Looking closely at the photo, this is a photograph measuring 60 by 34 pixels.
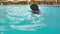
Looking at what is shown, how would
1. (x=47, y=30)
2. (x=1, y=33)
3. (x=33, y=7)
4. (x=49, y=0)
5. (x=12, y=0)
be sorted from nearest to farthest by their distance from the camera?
(x=1, y=33)
(x=47, y=30)
(x=33, y=7)
(x=49, y=0)
(x=12, y=0)

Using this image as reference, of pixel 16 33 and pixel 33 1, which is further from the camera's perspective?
pixel 33 1

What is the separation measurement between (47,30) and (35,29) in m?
0.43

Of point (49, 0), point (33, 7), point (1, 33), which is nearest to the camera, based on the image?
point (1, 33)

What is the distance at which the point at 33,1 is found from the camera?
2172 cm

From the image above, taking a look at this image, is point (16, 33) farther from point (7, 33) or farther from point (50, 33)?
point (50, 33)

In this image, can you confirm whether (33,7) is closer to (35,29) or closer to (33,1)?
(35,29)

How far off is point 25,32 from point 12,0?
1762 centimetres

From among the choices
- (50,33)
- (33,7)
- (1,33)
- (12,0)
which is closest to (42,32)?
(50,33)

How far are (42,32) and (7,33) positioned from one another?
44.8 inches

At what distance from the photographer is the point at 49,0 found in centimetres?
2078

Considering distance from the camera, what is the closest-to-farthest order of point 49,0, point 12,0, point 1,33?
point 1,33 < point 49,0 < point 12,0

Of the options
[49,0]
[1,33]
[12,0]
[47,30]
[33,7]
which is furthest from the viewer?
[12,0]

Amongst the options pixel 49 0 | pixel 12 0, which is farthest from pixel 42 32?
pixel 12 0

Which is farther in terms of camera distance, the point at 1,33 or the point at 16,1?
the point at 16,1
